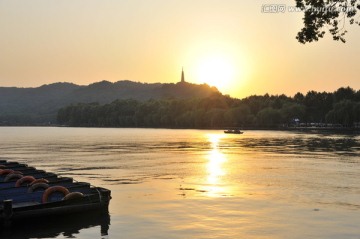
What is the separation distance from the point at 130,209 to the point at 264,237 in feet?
35.2

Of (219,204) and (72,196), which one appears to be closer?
(72,196)

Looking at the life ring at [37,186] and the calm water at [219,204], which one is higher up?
the life ring at [37,186]

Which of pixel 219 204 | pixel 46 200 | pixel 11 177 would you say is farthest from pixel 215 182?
pixel 46 200

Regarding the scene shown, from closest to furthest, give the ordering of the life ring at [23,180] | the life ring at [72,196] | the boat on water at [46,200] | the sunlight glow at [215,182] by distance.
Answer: the boat on water at [46,200] < the life ring at [72,196] < the life ring at [23,180] < the sunlight glow at [215,182]

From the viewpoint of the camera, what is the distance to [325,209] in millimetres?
32688

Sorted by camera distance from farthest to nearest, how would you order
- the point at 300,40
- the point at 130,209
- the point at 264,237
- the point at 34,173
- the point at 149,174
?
the point at 149,174
the point at 34,173
the point at 130,209
the point at 264,237
the point at 300,40

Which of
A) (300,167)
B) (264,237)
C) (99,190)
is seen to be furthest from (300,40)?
(300,167)

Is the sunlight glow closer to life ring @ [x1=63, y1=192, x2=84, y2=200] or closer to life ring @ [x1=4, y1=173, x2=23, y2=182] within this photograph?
life ring @ [x1=63, y1=192, x2=84, y2=200]

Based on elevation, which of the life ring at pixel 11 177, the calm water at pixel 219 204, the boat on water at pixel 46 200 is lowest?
the calm water at pixel 219 204

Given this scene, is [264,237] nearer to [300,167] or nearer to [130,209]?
[130,209]

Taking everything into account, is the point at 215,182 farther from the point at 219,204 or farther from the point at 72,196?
the point at 72,196

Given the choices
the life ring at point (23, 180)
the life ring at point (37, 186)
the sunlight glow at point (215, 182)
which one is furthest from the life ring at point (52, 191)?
the sunlight glow at point (215, 182)

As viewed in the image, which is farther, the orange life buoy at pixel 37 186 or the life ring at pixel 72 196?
the orange life buoy at pixel 37 186

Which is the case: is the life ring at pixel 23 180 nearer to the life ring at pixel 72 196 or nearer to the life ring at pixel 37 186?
the life ring at pixel 37 186
